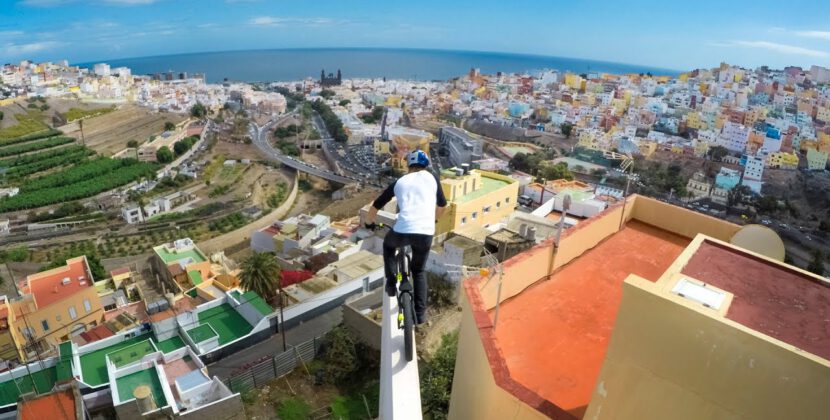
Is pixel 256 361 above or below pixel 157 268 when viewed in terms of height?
above

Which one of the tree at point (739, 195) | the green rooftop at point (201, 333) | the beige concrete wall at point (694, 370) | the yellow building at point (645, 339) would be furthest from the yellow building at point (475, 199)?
the tree at point (739, 195)

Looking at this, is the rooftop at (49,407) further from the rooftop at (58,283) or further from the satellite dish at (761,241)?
the satellite dish at (761,241)

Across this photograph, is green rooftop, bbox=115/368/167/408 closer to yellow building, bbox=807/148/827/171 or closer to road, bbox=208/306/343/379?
road, bbox=208/306/343/379

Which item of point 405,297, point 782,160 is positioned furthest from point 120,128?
point 782,160

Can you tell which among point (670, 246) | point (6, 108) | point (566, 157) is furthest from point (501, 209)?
point (6, 108)

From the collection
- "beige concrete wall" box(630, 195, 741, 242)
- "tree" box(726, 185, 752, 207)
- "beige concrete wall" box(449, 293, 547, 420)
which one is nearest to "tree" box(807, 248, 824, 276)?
"tree" box(726, 185, 752, 207)

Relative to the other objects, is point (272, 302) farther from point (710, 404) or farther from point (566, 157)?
point (566, 157)
